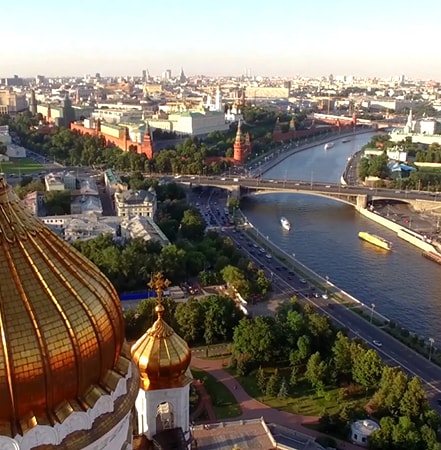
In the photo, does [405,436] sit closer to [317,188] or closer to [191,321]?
[191,321]

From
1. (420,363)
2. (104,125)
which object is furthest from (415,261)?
(104,125)

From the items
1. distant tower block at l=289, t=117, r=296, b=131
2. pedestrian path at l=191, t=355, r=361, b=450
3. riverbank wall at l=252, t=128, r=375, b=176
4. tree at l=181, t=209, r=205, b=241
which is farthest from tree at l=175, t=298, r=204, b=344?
distant tower block at l=289, t=117, r=296, b=131

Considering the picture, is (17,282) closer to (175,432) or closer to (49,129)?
(175,432)

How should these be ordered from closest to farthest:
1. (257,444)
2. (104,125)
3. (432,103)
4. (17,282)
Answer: (17,282), (257,444), (104,125), (432,103)

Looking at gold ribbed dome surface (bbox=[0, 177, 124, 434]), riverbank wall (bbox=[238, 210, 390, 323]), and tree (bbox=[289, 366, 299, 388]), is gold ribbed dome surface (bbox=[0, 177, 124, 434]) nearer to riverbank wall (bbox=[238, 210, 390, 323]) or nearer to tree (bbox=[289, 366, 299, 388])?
tree (bbox=[289, 366, 299, 388])

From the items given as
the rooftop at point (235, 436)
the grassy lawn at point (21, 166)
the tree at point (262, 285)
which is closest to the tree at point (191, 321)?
the tree at point (262, 285)

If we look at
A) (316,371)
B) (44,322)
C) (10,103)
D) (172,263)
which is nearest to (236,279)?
(172,263)
